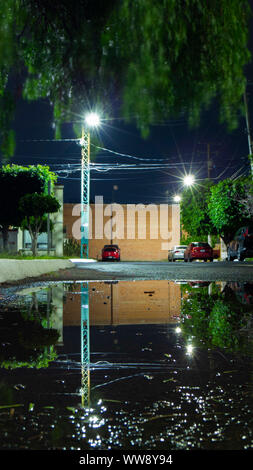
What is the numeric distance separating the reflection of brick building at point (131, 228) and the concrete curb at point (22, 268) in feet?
145

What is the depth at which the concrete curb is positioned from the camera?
1441 cm

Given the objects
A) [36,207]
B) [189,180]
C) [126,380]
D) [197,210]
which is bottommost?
[126,380]

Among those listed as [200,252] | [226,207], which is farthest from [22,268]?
[226,207]

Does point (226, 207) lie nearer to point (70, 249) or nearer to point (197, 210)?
point (197, 210)

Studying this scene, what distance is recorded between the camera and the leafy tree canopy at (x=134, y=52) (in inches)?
198

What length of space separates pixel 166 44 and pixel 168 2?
1.23 feet

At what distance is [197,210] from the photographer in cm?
5294

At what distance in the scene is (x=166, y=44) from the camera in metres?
5.07

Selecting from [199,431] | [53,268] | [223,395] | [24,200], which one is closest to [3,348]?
[223,395]

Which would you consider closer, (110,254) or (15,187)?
(15,187)

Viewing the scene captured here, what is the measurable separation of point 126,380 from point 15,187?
4481cm

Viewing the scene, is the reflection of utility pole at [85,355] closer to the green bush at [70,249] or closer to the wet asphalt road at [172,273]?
the wet asphalt road at [172,273]

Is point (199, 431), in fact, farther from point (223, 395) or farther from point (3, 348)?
point (3, 348)

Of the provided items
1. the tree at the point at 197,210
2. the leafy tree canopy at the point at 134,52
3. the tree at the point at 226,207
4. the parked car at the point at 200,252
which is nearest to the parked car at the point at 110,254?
the tree at the point at 197,210
